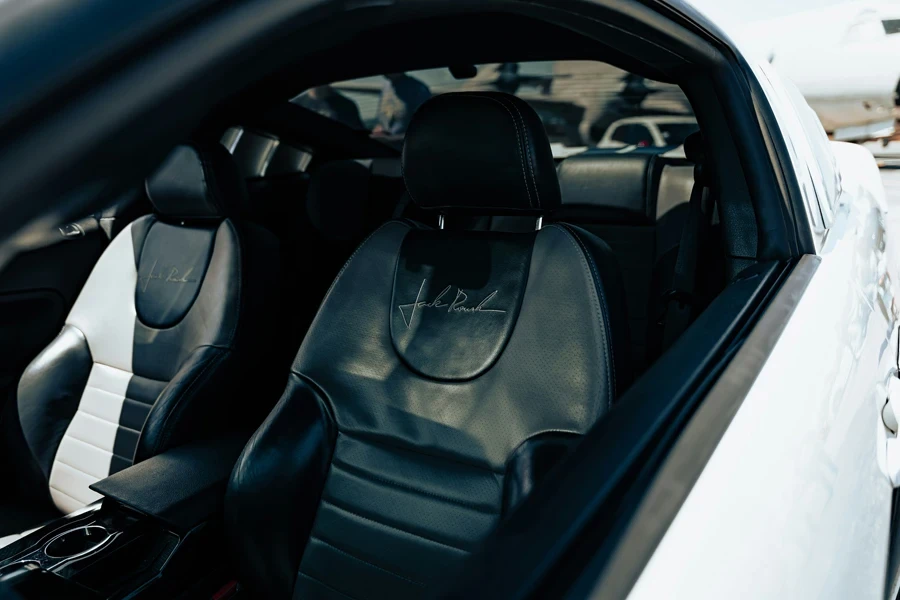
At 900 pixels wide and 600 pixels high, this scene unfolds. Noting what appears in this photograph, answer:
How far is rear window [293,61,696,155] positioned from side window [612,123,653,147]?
0.03 meters

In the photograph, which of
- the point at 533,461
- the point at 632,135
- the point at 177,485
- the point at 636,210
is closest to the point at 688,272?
the point at 533,461

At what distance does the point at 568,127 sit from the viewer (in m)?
7.11

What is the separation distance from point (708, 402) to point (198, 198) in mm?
1865

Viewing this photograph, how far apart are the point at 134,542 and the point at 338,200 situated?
2.19 meters

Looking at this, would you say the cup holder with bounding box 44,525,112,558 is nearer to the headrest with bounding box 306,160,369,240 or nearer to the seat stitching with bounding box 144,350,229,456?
the seat stitching with bounding box 144,350,229,456

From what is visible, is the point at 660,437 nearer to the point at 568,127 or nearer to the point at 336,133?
the point at 336,133

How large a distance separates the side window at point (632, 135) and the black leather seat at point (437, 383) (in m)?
5.55

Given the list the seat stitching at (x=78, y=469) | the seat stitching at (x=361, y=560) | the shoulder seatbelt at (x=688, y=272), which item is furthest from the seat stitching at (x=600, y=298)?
the seat stitching at (x=78, y=469)

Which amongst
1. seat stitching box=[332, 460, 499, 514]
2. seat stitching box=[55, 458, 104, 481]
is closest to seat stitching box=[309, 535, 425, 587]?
seat stitching box=[332, 460, 499, 514]

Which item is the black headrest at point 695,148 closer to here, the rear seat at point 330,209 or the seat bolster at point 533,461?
the seat bolster at point 533,461

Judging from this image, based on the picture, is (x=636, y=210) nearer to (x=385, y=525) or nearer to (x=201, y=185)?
(x=201, y=185)

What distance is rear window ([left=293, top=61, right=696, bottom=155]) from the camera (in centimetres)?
256

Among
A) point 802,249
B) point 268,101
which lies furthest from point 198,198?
point 802,249

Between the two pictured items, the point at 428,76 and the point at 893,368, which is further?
the point at 428,76
